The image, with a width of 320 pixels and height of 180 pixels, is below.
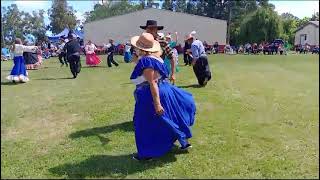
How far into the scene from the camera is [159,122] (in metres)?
5.85

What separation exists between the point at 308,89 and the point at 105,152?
366cm

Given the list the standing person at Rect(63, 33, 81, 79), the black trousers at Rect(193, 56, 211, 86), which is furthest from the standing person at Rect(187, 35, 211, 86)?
the standing person at Rect(63, 33, 81, 79)

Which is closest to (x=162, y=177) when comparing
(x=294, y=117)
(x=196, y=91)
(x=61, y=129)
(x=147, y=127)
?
(x=147, y=127)

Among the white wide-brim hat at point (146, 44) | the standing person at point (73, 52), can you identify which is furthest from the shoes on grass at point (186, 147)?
the standing person at point (73, 52)

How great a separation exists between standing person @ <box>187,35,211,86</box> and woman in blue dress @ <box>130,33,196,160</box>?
23.2 ft

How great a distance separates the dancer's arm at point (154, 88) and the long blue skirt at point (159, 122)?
108 mm

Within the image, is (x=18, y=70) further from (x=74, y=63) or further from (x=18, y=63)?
(x=74, y=63)

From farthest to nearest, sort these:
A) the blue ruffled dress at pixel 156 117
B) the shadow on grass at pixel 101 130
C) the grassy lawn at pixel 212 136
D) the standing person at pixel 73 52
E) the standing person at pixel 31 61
→ the standing person at pixel 31 61 → the standing person at pixel 73 52 → the shadow on grass at pixel 101 130 → the blue ruffled dress at pixel 156 117 → the grassy lawn at pixel 212 136

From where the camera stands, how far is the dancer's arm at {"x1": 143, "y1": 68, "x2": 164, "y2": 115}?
5.67m

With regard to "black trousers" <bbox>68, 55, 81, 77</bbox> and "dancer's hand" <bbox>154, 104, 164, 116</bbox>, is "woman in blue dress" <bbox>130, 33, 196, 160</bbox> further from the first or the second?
"black trousers" <bbox>68, 55, 81, 77</bbox>

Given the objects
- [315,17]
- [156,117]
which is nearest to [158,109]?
[156,117]

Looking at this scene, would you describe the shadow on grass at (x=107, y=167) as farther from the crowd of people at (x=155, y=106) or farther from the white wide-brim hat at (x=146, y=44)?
the white wide-brim hat at (x=146, y=44)

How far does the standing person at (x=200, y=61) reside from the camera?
514 inches

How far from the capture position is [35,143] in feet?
23.7
